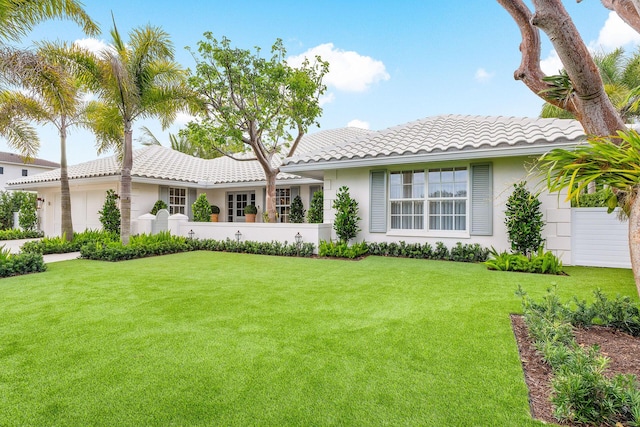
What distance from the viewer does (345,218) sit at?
9.95m

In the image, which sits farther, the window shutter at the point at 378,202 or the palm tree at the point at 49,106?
the window shutter at the point at 378,202

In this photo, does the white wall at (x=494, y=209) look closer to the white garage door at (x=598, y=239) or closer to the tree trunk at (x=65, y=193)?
the white garage door at (x=598, y=239)

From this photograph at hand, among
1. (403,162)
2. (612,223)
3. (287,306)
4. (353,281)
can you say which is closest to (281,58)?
(403,162)

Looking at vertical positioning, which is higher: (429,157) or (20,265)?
(429,157)

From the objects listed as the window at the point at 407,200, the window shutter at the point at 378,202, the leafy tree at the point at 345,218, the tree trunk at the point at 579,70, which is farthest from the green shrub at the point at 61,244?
the tree trunk at the point at 579,70

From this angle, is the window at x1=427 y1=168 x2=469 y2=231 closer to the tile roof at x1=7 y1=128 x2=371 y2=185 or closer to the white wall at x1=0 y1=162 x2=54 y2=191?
the tile roof at x1=7 y1=128 x2=371 y2=185

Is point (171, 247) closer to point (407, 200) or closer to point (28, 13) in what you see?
point (28, 13)

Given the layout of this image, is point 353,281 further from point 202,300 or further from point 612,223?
point 612,223

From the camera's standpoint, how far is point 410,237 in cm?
966

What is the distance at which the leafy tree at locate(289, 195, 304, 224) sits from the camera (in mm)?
15438

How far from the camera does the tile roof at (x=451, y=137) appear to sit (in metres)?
7.83

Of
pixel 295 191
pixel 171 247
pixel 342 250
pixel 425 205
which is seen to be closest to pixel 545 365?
pixel 342 250

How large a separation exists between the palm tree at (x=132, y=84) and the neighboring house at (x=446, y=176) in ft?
16.1

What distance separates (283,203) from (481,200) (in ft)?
32.3
